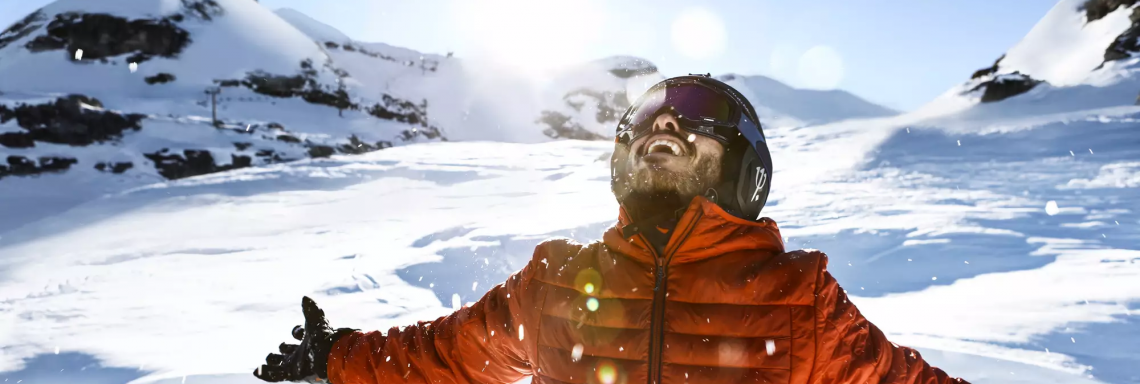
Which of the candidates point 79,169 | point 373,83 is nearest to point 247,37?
point 373,83

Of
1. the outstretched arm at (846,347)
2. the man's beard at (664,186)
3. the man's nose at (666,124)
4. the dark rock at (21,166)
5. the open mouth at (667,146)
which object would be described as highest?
the man's nose at (666,124)

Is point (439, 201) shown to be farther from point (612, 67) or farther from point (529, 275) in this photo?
point (612, 67)

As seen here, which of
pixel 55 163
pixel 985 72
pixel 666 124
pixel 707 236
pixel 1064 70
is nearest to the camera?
pixel 707 236

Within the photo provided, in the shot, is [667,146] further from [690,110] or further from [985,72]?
[985,72]

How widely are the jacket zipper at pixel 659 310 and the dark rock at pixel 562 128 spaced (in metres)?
60.4

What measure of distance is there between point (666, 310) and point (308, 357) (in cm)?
136

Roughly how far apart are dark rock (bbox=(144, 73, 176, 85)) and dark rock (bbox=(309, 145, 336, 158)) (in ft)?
40.0

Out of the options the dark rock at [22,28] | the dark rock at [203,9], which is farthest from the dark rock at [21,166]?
the dark rock at [203,9]

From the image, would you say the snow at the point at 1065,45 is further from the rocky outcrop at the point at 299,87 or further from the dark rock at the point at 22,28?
the dark rock at the point at 22,28

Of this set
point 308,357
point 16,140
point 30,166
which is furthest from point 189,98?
point 308,357

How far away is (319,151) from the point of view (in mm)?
28953

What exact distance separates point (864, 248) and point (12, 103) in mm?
31876

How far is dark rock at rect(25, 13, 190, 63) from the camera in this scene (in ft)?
114

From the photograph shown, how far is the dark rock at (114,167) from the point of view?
21311 millimetres
